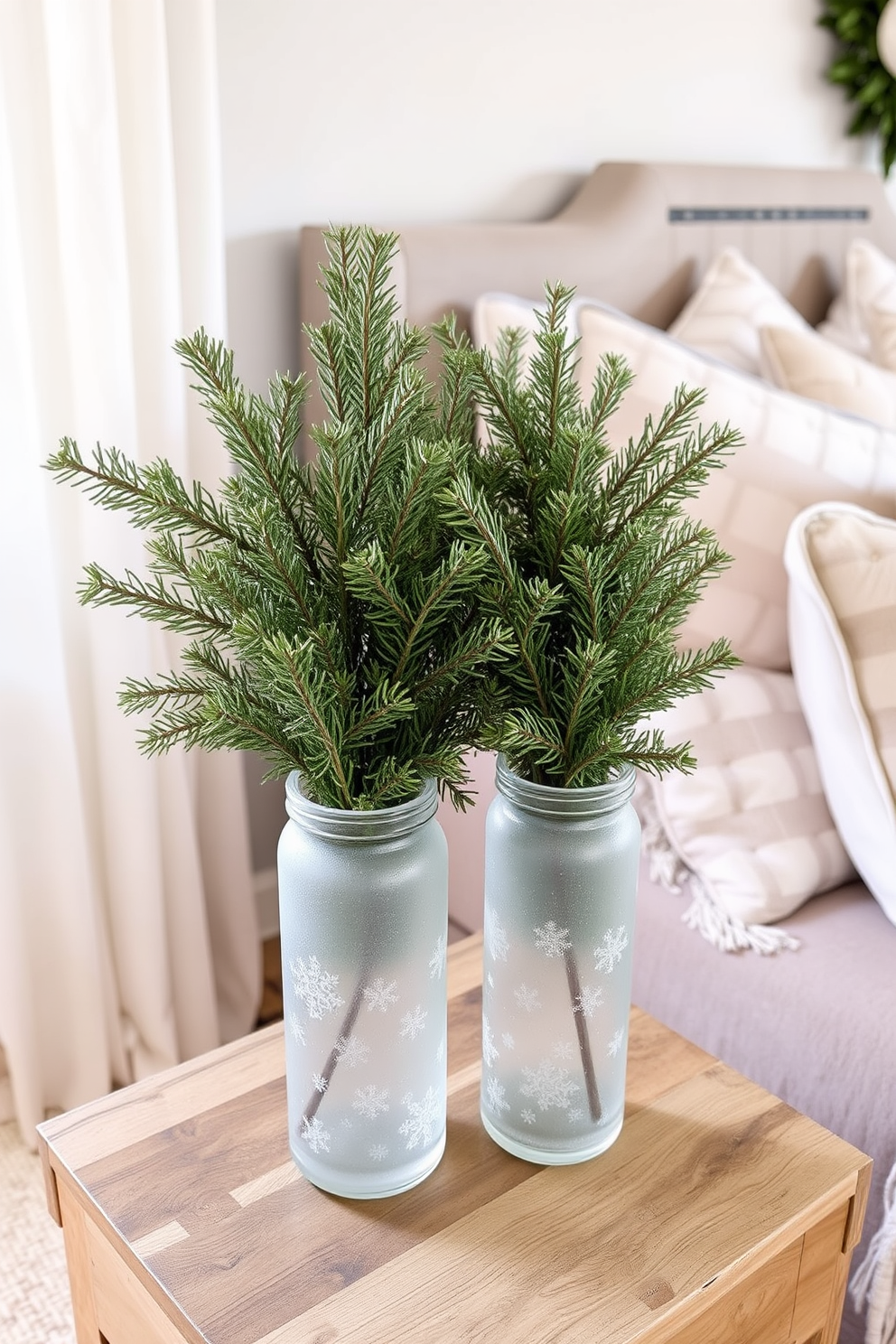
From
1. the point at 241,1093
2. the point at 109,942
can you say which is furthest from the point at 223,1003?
the point at 241,1093

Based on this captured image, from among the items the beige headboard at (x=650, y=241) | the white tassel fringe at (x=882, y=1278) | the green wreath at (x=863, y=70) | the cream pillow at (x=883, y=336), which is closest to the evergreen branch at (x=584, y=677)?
the white tassel fringe at (x=882, y=1278)

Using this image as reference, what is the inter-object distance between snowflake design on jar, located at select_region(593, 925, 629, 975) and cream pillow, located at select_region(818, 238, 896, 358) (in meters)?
1.51

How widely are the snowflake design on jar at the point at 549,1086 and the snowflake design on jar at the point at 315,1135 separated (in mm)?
131

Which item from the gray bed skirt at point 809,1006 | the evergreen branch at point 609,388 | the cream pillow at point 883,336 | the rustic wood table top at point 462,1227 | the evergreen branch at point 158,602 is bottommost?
the gray bed skirt at point 809,1006

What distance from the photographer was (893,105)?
2.33m

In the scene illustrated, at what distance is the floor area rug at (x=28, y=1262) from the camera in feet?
4.17

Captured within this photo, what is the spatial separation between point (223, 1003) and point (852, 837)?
3.28 ft

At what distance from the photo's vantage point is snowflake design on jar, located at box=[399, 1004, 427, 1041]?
27.1 inches

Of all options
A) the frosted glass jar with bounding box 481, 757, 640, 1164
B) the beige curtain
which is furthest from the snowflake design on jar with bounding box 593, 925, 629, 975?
the beige curtain

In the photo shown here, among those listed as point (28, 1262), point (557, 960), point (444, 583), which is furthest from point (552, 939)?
point (28, 1262)

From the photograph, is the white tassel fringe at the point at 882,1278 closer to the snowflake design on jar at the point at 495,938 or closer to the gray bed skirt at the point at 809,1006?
the gray bed skirt at the point at 809,1006

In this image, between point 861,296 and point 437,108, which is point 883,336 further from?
point 437,108

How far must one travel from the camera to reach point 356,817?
644mm

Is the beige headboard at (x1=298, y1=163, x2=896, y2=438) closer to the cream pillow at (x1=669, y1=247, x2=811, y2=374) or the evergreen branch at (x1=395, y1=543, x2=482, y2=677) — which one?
the cream pillow at (x1=669, y1=247, x2=811, y2=374)
